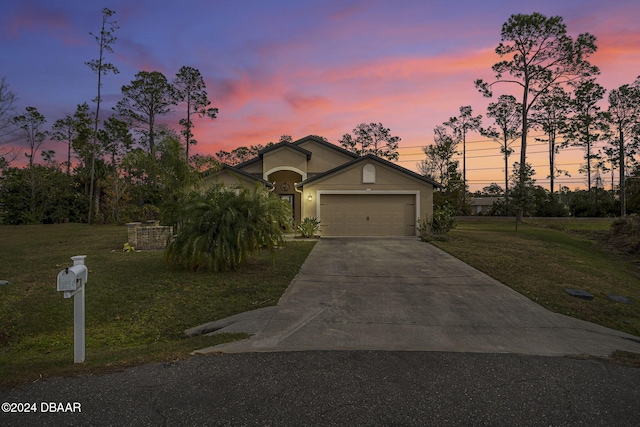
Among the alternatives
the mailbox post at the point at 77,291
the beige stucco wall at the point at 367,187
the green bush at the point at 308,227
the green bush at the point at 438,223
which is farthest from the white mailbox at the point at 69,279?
the green bush at the point at 438,223

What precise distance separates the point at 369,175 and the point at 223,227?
35.2ft

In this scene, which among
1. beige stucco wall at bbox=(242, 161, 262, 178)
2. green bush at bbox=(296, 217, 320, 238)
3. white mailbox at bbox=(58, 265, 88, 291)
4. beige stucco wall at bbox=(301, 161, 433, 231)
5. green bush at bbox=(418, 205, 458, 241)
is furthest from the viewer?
beige stucco wall at bbox=(242, 161, 262, 178)

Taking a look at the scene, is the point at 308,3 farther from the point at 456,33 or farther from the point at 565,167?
the point at 565,167

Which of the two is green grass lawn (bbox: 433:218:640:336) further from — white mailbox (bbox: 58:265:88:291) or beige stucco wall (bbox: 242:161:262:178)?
beige stucco wall (bbox: 242:161:262:178)

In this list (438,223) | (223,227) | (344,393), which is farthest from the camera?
(438,223)

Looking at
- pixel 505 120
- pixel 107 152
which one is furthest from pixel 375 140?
pixel 107 152

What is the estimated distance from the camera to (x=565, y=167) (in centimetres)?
3684

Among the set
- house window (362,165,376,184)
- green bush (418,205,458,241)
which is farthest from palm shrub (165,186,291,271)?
green bush (418,205,458,241)

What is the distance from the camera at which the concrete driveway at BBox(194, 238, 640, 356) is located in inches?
170

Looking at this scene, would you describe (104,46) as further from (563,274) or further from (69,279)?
(563,274)

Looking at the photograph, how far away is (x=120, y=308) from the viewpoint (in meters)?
6.09

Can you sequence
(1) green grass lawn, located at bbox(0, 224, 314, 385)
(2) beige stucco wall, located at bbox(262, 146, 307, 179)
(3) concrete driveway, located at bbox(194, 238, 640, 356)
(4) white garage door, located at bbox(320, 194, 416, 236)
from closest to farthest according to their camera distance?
1. (1) green grass lawn, located at bbox(0, 224, 314, 385)
2. (3) concrete driveway, located at bbox(194, 238, 640, 356)
3. (4) white garage door, located at bbox(320, 194, 416, 236)
4. (2) beige stucco wall, located at bbox(262, 146, 307, 179)

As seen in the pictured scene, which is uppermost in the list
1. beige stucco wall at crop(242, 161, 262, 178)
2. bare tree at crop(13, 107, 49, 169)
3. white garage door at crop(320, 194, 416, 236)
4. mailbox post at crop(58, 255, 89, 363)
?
bare tree at crop(13, 107, 49, 169)

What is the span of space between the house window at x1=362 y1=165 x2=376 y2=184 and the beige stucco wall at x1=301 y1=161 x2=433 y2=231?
0.16 meters
